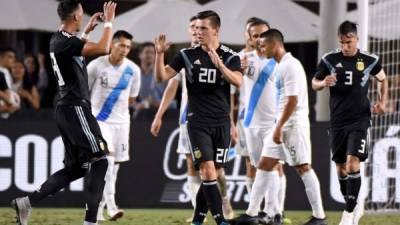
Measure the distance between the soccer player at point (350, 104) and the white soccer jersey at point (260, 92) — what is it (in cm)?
106

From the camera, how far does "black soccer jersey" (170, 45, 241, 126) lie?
1361 centimetres

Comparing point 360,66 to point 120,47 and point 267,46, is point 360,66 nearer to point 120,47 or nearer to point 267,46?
point 267,46

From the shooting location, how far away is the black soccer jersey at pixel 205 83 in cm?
1361

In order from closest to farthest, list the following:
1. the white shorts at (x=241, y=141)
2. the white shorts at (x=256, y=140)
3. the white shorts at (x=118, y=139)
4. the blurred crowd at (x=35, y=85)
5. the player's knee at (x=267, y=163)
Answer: the player's knee at (x=267, y=163), the white shorts at (x=256, y=140), the white shorts at (x=118, y=139), the white shorts at (x=241, y=141), the blurred crowd at (x=35, y=85)

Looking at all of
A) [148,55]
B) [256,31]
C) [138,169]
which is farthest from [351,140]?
[148,55]

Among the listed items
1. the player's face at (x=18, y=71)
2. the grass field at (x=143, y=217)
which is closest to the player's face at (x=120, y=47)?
the grass field at (x=143, y=217)

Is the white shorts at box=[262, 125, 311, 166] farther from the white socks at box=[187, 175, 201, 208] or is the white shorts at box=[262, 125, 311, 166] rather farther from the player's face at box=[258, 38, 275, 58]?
the white socks at box=[187, 175, 201, 208]

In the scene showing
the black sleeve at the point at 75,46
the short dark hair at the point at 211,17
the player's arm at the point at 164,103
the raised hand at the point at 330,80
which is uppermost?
the short dark hair at the point at 211,17

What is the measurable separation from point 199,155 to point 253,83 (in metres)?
2.38

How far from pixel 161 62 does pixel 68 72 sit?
0.94 metres

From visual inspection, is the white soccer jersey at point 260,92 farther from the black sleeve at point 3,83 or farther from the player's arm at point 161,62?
the black sleeve at point 3,83

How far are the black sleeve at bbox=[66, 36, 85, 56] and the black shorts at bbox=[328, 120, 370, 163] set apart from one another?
3.26m

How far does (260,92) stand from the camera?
51.5 feet

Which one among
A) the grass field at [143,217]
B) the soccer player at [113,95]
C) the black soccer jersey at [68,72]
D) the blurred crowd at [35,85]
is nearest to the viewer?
the black soccer jersey at [68,72]
